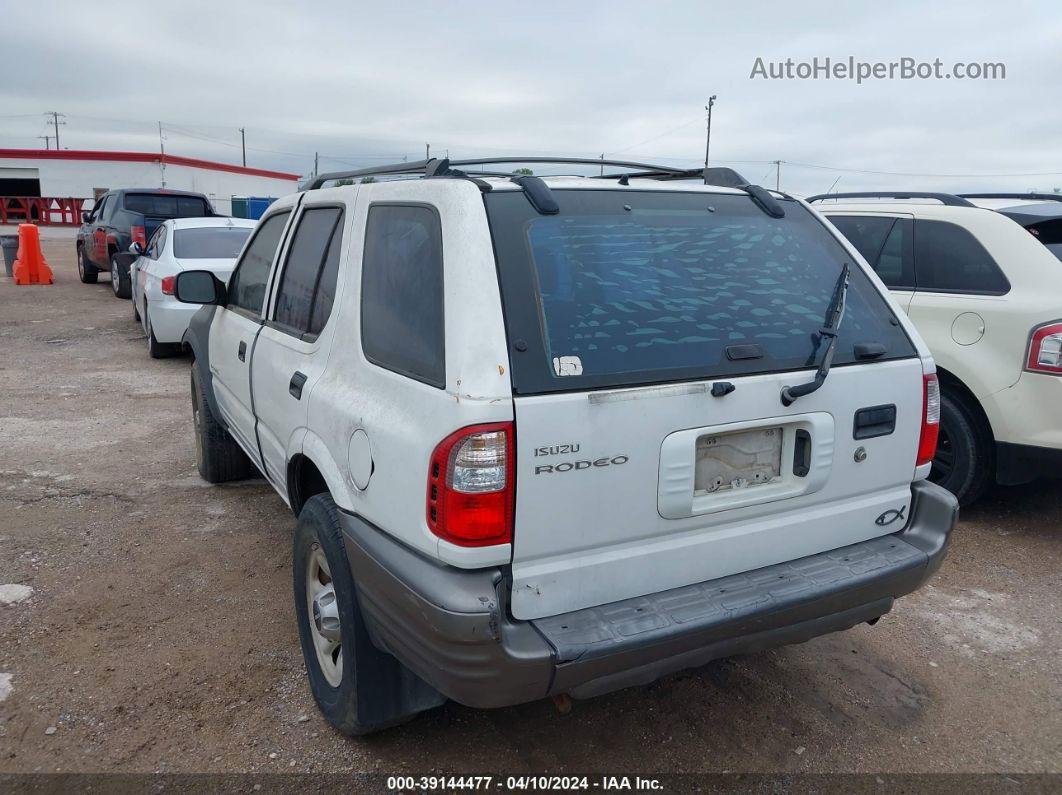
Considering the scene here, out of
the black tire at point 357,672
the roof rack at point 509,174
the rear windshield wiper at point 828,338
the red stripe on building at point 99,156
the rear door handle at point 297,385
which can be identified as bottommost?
the black tire at point 357,672

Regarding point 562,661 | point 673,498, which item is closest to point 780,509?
point 673,498

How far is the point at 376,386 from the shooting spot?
254 cm

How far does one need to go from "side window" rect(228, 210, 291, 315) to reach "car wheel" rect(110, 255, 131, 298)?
36.6 feet

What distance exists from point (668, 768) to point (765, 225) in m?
1.89

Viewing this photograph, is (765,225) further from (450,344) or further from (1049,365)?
(1049,365)

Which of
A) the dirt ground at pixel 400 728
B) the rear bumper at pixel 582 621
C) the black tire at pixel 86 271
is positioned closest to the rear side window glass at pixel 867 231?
the dirt ground at pixel 400 728

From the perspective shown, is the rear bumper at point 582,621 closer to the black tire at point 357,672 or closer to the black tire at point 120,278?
the black tire at point 357,672

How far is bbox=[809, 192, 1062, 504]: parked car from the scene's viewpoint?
443 centimetres

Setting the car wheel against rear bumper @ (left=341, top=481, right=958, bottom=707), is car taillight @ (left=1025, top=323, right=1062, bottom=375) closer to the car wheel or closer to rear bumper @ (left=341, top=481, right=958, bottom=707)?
rear bumper @ (left=341, top=481, right=958, bottom=707)

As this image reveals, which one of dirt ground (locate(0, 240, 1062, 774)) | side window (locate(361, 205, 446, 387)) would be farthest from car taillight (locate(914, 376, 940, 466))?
side window (locate(361, 205, 446, 387))

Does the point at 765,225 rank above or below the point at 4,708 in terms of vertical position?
above

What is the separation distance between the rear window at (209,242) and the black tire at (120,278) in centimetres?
509

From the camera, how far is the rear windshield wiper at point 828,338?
2.54m

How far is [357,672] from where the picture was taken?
8.68ft
